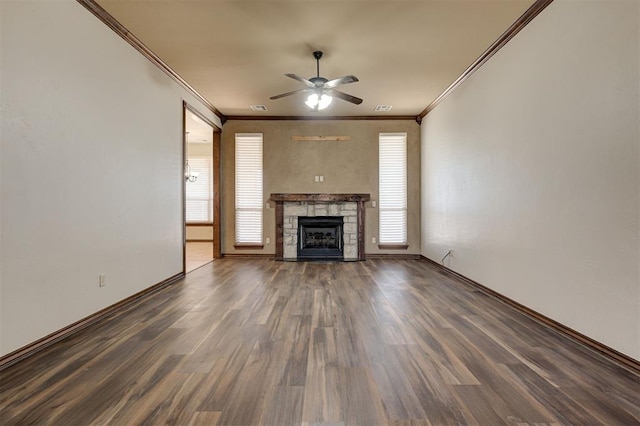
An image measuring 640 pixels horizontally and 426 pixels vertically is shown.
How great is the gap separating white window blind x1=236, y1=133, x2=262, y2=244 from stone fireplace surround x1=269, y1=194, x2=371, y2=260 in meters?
0.40

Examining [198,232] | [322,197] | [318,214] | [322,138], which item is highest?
[322,138]

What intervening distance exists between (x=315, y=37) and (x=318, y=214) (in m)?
3.54

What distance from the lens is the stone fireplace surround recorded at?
623cm

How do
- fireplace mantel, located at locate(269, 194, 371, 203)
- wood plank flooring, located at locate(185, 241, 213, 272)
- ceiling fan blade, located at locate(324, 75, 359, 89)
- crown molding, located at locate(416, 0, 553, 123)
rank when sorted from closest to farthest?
crown molding, located at locate(416, 0, 553, 123) → ceiling fan blade, located at locate(324, 75, 359, 89) → wood plank flooring, located at locate(185, 241, 213, 272) → fireplace mantel, located at locate(269, 194, 371, 203)

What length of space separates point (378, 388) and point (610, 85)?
2558 mm

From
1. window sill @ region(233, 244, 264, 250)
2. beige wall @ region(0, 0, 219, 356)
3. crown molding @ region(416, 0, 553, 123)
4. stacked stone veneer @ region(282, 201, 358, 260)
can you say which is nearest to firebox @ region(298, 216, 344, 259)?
stacked stone veneer @ region(282, 201, 358, 260)

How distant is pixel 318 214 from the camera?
6.31 metres

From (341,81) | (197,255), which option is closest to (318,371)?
(341,81)

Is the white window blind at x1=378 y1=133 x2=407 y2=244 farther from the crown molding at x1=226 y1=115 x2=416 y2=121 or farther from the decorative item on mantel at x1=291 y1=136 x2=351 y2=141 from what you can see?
the decorative item on mantel at x1=291 y1=136 x2=351 y2=141

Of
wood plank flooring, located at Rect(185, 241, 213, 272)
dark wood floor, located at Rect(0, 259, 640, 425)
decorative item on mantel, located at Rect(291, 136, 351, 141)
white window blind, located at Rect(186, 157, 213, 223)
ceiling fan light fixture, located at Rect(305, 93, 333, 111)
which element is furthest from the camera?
white window blind, located at Rect(186, 157, 213, 223)

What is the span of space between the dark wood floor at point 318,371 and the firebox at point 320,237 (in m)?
2.99

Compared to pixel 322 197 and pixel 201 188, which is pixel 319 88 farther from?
pixel 201 188

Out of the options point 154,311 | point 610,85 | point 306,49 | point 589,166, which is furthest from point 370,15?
point 154,311

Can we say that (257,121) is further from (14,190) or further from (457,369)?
(457,369)
